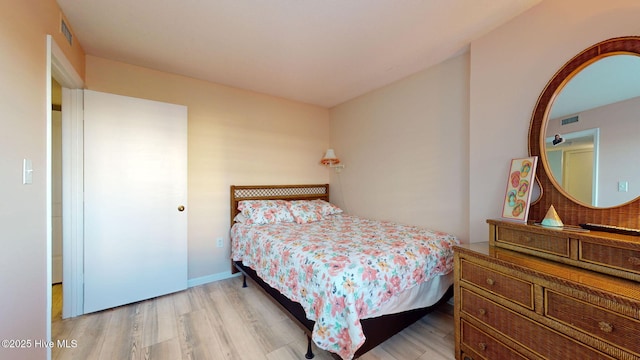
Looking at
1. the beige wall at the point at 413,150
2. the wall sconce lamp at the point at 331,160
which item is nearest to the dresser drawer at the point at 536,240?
the beige wall at the point at 413,150

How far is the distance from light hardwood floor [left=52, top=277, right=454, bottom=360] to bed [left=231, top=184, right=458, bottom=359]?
173mm

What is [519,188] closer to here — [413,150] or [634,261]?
[634,261]

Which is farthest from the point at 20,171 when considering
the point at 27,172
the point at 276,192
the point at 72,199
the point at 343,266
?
the point at 276,192

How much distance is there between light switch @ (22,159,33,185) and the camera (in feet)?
3.87

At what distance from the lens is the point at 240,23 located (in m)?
1.82

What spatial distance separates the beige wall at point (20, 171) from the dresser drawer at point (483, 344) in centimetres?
240

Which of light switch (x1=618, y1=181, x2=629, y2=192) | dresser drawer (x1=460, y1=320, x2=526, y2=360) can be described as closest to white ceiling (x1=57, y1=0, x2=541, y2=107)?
light switch (x1=618, y1=181, x2=629, y2=192)

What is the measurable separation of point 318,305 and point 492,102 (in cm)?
206

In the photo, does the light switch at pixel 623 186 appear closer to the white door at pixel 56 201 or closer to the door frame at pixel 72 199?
the door frame at pixel 72 199

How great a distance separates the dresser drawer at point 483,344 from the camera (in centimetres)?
134

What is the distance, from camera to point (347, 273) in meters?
1.45

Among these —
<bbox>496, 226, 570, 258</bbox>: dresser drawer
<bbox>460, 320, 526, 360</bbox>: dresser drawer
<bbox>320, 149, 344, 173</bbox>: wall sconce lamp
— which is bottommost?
<bbox>460, 320, 526, 360</bbox>: dresser drawer

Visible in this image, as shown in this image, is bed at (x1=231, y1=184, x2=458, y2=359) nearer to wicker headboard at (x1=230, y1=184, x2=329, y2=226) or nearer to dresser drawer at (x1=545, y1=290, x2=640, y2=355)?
wicker headboard at (x1=230, y1=184, x2=329, y2=226)

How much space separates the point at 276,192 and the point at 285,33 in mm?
2075
